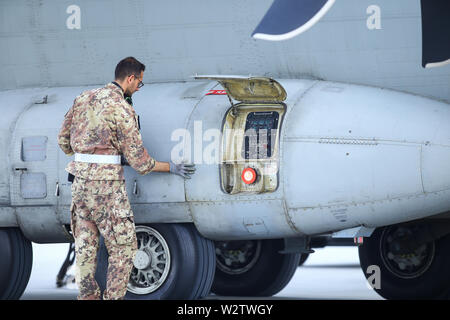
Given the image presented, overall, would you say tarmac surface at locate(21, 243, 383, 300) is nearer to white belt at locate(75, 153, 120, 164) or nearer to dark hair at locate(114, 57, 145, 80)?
white belt at locate(75, 153, 120, 164)

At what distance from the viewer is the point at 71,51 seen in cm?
867

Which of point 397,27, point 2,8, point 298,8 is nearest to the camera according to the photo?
point 298,8

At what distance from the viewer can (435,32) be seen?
6945 mm

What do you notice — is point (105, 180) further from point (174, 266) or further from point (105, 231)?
point (174, 266)

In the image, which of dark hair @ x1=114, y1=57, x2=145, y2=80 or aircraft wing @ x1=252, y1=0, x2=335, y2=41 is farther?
dark hair @ x1=114, y1=57, x2=145, y2=80

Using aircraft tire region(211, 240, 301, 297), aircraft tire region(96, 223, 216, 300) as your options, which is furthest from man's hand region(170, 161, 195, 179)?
aircraft tire region(211, 240, 301, 297)

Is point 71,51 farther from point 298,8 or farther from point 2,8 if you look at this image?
point 298,8

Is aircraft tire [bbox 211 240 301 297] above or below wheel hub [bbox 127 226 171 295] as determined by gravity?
below

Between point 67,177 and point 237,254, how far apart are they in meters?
2.88

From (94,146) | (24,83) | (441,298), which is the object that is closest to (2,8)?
(24,83)

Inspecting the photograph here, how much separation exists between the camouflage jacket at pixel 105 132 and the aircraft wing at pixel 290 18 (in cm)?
140

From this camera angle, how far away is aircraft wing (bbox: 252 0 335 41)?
6.11 m

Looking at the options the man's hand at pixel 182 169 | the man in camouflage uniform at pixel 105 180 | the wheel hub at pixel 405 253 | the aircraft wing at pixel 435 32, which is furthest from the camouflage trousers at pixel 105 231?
the wheel hub at pixel 405 253

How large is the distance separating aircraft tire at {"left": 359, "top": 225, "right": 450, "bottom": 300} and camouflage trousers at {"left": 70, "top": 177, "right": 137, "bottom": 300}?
125 inches
